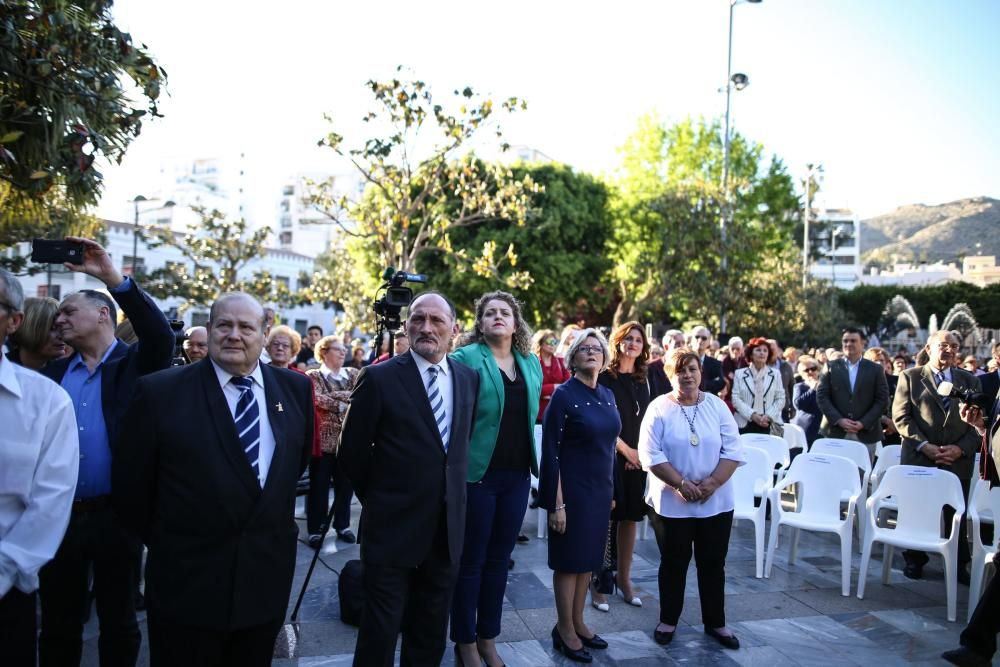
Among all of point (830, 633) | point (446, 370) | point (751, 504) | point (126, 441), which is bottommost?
point (830, 633)

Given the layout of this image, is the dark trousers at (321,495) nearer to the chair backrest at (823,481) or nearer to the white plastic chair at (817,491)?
the white plastic chair at (817,491)

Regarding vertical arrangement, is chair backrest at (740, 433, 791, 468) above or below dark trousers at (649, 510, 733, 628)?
above

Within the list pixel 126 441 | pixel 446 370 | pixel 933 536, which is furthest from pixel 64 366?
pixel 933 536

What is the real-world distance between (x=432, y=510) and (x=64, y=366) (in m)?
1.90

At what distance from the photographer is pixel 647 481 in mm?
4898

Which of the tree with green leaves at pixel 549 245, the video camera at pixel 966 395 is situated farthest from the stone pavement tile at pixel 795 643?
the tree with green leaves at pixel 549 245

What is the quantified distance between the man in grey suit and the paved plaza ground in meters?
1.64

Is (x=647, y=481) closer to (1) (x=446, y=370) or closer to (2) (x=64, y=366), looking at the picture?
(1) (x=446, y=370)

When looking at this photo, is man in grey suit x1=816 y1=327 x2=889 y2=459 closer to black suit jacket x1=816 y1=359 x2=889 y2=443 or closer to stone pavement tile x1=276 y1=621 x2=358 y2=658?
black suit jacket x1=816 y1=359 x2=889 y2=443

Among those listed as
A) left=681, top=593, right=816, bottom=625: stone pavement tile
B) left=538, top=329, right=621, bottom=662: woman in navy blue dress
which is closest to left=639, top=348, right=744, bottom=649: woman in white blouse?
left=681, top=593, right=816, bottom=625: stone pavement tile

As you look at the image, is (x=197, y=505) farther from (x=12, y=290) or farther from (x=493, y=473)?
(x=493, y=473)

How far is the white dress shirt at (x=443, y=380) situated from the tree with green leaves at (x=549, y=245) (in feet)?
A: 61.0

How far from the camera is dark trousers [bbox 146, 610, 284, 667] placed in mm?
2436

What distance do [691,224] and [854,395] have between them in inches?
551
